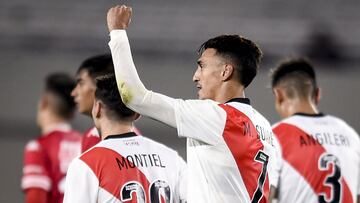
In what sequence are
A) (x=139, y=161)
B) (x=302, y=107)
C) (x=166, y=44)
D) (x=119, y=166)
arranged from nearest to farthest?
(x=119, y=166)
(x=139, y=161)
(x=302, y=107)
(x=166, y=44)

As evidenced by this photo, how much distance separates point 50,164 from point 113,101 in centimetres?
270

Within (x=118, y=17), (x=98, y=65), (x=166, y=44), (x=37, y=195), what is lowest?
(x=37, y=195)

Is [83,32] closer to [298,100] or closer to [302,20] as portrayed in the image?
[302,20]

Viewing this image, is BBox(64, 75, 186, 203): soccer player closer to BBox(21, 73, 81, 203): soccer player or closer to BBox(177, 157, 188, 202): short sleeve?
BBox(177, 157, 188, 202): short sleeve

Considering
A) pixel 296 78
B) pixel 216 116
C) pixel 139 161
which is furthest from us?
pixel 296 78

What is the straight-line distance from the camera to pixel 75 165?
5371mm

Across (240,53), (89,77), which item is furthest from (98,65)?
(240,53)

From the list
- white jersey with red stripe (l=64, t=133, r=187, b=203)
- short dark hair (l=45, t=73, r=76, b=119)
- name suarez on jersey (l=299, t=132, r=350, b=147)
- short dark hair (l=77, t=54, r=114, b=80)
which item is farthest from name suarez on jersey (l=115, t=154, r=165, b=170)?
short dark hair (l=45, t=73, r=76, b=119)

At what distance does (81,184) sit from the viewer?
5.33 meters

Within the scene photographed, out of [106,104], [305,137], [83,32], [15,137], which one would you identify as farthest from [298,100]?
[83,32]

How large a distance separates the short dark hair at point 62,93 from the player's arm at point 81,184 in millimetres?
3341

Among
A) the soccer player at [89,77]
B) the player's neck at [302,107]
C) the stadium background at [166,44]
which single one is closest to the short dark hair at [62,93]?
the soccer player at [89,77]

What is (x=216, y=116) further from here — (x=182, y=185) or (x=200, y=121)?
(x=182, y=185)

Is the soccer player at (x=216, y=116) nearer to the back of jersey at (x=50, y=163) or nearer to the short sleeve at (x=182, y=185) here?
the short sleeve at (x=182, y=185)
